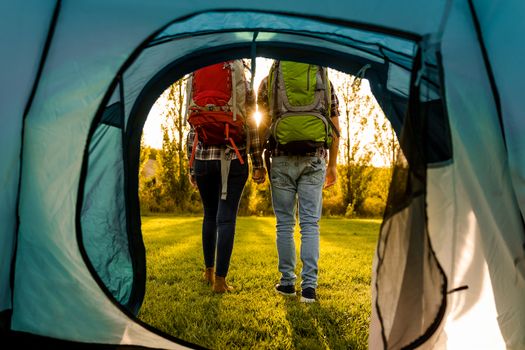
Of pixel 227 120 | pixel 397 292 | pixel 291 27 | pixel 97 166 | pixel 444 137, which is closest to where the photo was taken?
pixel 397 292

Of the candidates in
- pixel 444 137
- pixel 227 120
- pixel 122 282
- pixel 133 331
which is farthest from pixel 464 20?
pixel 122 282

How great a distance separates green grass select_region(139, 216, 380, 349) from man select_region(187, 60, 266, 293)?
382mm

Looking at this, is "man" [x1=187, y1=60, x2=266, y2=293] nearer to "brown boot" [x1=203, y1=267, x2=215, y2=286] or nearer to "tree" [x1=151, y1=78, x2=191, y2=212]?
"brown boot" [x1=203, y1=267, x2=215, y2=286]

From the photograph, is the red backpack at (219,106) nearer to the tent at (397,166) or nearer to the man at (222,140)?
the man at (222,140)

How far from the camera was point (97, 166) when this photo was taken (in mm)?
2322

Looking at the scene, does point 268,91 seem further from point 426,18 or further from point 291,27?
point 426,18

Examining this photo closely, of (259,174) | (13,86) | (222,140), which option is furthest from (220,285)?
(13,86)

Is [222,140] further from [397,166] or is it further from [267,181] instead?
[267,181]

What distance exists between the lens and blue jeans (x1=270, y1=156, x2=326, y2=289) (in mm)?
2752

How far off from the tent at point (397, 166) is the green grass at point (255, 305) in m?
0.53

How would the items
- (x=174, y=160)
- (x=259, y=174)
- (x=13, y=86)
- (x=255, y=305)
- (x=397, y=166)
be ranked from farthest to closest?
(x=174, y=160), (x=259, y=174), (x=255, y=305), (x=13, y=86), (x=397, y=166)

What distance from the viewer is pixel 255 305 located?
2863 millimetres

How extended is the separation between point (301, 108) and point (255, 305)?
4.08 feet

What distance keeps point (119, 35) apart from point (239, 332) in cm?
151
